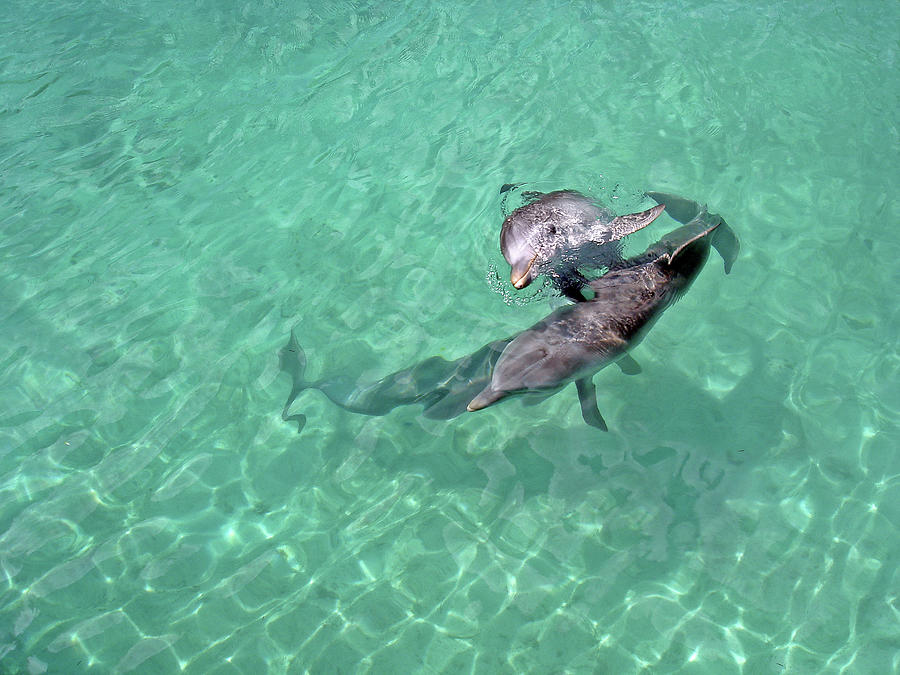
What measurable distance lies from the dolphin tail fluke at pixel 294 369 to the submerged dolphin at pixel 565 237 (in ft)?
7.09

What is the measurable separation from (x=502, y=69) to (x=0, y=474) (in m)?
7.54

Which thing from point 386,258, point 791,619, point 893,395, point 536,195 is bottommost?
point 791,619

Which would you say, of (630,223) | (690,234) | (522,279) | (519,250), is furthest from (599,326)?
(630,223)

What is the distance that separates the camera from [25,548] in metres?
5.64

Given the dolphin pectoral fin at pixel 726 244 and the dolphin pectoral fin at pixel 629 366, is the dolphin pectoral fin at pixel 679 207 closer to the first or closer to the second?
the dolphin pectoral fin at pixel 726 244

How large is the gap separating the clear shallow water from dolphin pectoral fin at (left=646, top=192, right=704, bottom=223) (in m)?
0.63

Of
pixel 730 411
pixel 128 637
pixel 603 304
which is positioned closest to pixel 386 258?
pixel 603 304

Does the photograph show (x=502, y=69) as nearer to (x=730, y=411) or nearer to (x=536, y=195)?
(x=536, y=195)

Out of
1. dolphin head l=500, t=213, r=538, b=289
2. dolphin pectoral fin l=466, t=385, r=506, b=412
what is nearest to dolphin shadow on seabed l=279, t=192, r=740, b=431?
dolphin pectoral fin l=466, t=385, r=506, b=412

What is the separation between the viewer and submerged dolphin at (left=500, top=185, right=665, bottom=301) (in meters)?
5.79

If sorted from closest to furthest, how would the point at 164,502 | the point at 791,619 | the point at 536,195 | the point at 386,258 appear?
1. the point at 791,619
2. the point at 164,502
3. the point at 536,195
4. the point at 386,258

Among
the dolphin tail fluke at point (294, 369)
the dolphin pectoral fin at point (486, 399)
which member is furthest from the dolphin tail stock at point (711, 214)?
the dolphin tail fluke at point (294, 369)

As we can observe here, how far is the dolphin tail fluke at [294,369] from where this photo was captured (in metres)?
6.30

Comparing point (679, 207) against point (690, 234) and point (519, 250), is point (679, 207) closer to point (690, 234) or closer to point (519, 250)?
point (690, 234)
